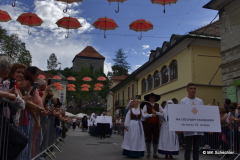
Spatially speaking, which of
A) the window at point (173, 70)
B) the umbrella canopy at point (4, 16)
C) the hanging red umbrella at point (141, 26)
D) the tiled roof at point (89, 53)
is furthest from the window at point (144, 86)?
the tiled roof at point (89, 53)

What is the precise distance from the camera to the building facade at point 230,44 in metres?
14.8

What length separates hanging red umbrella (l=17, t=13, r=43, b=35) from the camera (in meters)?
15.5

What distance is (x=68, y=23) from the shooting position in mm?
15789

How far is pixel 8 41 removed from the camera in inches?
1459

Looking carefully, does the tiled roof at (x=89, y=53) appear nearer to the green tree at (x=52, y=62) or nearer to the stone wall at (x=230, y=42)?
the green tree at (x=52, y=62)

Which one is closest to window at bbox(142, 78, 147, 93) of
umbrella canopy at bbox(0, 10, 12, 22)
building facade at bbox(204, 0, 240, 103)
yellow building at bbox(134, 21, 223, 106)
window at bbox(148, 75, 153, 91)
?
window at bbox(148, 75, 153, 91)

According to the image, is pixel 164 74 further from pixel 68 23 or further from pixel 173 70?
pixel 68 23

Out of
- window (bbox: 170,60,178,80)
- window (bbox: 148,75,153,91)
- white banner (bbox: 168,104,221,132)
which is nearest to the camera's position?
white banner (bbox: 168,104,221,132)

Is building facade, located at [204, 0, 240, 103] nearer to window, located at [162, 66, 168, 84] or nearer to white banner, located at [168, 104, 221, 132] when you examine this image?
white banner, located at [168, 104, 221, 132]

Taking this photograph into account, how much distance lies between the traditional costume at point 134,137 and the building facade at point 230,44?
8020 mm

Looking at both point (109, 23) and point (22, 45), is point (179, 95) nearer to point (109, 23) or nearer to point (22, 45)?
point (109, 23)

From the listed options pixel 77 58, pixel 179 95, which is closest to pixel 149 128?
pixel 179 95

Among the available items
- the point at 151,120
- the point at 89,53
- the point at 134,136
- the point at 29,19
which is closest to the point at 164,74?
the point at 29,19

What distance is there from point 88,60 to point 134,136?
108381mm
